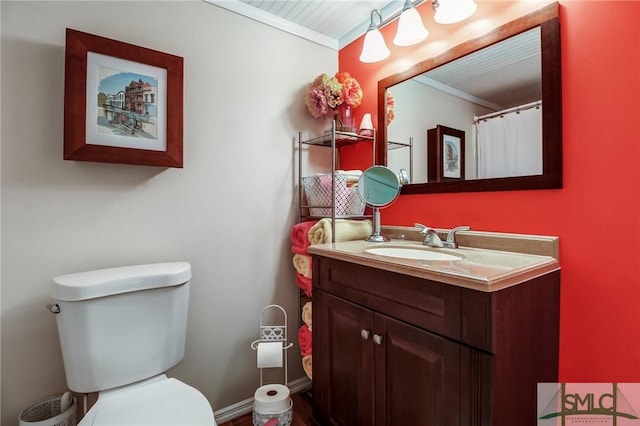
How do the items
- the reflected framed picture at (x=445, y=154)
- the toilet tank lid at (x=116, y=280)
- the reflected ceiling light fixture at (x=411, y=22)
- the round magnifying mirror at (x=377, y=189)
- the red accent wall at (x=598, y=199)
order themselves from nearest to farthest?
the red accent wall at (x=598, y=199)
the toilet tank lid at (x=116, y=280)
the reflected ceiling light fixture at (x=411, y=22)
the reflected framed picture at (x=445, y=154)
the round magnifying mirror at (x=377, y=189)

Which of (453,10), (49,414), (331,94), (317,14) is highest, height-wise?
(317,14)

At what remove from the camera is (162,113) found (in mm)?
1332

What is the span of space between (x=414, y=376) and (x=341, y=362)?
37 cm

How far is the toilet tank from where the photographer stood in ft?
3.43

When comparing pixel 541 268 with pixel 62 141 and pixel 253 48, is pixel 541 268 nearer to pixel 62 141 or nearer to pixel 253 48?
pixel 253 48

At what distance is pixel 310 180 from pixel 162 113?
2.61 ft

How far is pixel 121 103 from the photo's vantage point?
49.4 inches

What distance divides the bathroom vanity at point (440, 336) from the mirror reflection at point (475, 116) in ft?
1.13

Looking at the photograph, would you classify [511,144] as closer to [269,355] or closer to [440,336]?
[440,336]

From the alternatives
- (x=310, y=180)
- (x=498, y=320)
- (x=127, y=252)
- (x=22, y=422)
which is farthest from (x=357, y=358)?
(x=22, y=422)

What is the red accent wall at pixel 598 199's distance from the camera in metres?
0.92

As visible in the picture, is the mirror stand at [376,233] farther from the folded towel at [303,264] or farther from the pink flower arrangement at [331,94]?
the pink flower arrangement at [331,94]

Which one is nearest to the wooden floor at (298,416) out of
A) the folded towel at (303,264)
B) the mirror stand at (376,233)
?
the folded towel at (303,264)

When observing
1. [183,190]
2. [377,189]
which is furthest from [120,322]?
[377,189]
